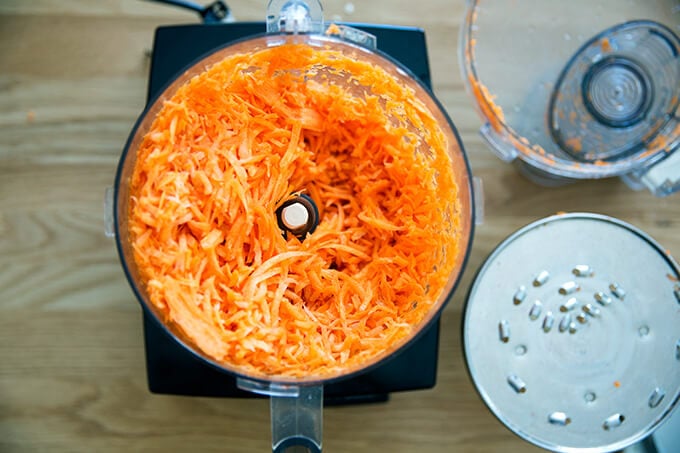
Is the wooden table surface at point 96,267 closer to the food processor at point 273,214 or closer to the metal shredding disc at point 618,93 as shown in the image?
the metal shredding disc at point 618,93

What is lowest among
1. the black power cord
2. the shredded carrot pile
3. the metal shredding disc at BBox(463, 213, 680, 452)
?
the metal shredding disc at BBox(463, 213, 680, 452)

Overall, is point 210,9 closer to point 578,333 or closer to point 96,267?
point 96,267

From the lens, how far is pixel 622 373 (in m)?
0.83

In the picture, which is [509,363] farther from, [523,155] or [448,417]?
[523,155]

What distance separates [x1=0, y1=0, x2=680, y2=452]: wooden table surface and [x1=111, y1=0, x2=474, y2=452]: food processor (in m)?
0.23

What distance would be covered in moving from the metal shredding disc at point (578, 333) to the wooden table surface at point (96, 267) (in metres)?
0.08

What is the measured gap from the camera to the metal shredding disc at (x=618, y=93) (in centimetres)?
89

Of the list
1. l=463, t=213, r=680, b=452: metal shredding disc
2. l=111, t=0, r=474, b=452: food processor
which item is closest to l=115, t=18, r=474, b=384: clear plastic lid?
l=111, t=0, r=474, b=452: food processor

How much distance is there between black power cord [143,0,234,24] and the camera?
849 millimetres

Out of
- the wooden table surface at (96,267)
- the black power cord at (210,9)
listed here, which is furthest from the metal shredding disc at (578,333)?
the black power cord at (210,9)

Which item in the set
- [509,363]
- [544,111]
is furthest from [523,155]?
[509,363]

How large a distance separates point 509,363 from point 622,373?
6.7 inches

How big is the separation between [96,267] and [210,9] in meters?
0.43

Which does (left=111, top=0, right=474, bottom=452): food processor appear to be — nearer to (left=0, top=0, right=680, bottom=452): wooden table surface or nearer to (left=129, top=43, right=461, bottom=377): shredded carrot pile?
(left=129, top=43, right=461, bottom=377): shredded carrot pile
